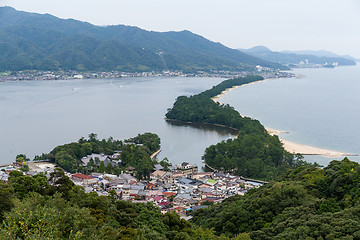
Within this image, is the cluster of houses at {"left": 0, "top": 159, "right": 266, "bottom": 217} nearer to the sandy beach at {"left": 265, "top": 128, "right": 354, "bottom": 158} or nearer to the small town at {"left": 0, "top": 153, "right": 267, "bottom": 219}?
the small town at {"left": 0, "top": 153, "right": 267, "bottom": 219}

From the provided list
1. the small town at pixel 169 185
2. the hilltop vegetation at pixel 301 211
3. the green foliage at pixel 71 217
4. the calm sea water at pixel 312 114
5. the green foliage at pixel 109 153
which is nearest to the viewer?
the green foliage at pixel 71 217

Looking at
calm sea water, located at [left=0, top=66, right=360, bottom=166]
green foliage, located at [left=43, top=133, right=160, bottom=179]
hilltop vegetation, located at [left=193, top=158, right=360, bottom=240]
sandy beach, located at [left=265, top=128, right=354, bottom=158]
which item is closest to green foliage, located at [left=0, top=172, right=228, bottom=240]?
hilltop vegetation, located at [left=193, top=158, right=360, bottom=240]

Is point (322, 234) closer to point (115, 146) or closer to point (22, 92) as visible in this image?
point (115, 146)

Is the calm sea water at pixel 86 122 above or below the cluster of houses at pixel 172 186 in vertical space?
above

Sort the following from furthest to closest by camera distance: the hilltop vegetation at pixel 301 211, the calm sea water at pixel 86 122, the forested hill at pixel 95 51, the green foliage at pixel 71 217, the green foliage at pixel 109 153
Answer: the forested hill at pixel 95 51 → the calm sea water at pixel 86 122 → the green foliage at pixel 109 153 → the hilltop vegetation at pixel 301 211 → the green foliage at pixel 71 217

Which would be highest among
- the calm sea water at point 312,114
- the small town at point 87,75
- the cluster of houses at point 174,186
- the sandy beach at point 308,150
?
the small town at point 87,75

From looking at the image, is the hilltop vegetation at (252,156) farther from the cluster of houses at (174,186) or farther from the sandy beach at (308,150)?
the sandy beach at (308,150)

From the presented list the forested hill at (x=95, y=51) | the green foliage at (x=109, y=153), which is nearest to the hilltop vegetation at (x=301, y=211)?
the green foliage at (x=109, y=153)
